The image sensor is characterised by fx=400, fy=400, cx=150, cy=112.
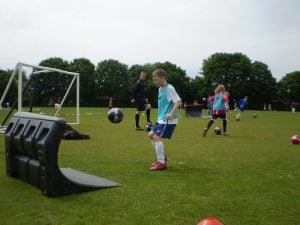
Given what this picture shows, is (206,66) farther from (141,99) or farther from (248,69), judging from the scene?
(141,99)

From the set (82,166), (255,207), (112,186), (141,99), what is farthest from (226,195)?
(141,99)

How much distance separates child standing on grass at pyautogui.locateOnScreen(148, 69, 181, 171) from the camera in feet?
26.7

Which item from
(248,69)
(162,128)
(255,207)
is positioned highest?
(248,69)

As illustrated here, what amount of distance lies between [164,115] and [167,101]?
0.30m

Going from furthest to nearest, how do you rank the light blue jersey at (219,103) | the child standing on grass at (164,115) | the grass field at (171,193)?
the light blue jersey at (219,103) → the child standing on grass at (164,115) → the grass field at (171,193)

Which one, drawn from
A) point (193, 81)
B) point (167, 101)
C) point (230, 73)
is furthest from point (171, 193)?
point (193, 81)

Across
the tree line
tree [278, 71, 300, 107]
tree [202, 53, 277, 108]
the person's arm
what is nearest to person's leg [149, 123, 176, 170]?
the person's arm

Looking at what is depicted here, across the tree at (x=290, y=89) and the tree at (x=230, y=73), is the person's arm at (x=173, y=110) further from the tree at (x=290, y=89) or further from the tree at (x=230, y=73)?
the tree at (x=290, y=89)

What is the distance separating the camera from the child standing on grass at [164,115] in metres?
8.13

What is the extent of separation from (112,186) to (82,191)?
0.52 meters

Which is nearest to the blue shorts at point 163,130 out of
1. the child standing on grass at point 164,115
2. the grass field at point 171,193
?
the child standing on grass at point 164,115

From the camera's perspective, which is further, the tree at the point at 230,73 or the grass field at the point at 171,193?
the tree at the point at 230,73

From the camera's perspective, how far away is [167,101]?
27.8ft

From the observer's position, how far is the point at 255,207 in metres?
5.33
